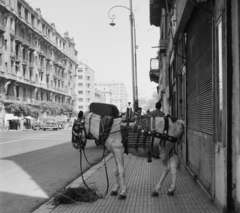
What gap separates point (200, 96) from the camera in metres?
6.89

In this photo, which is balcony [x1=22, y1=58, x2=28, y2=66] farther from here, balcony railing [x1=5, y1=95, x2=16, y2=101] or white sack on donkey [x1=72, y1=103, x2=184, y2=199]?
→ white sack on donkey [x1=72, y1=103, x2=184, y2=199]

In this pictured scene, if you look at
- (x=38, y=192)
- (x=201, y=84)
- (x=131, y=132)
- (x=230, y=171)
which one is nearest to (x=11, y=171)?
(x=38, y=192)

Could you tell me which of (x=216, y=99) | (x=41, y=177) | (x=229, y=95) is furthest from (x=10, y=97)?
(x=229, y=95)

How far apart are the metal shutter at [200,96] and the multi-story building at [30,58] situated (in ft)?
161

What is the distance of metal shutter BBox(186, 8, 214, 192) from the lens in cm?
598

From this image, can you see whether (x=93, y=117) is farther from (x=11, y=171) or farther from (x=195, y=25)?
(x=11, y=171)

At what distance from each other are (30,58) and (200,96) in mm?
64117

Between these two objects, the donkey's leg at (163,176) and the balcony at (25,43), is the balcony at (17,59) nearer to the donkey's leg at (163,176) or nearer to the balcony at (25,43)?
the balcony at (25,43)

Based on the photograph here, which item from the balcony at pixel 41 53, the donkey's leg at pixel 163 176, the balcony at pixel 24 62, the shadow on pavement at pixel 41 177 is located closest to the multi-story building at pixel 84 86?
the balcony at pixel 41 53

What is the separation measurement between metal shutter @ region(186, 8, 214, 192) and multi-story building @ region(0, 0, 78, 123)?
48955 millimetres

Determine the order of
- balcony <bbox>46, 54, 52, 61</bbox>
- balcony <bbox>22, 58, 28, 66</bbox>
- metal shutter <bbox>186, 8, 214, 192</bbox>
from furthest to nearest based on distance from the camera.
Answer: balcony <bbox>46, 54, 52, 61</bbox>, balcony <bbox>22, 58, 28, 66</bbox>, metal shutter <bbox>186, 8, 214, 192</bbox>

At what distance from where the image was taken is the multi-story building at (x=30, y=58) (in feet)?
178

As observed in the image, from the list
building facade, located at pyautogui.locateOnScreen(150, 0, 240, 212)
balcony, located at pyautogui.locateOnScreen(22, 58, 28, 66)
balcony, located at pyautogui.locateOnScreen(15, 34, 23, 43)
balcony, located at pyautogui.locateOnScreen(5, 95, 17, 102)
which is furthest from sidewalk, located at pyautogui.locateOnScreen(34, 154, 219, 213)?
balcony, located at pyautogui.locateOnScreen(22, 58, 28, 66)

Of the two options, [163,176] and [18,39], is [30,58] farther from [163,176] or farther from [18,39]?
[163,176]
